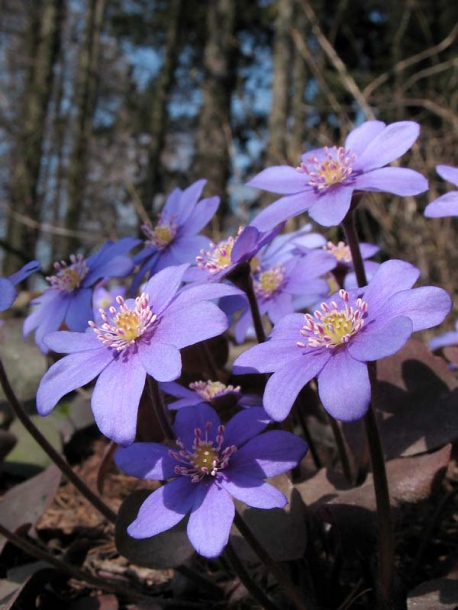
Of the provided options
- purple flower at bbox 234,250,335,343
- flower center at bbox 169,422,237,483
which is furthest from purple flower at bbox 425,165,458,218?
flower center at bbox 169,422,237,483

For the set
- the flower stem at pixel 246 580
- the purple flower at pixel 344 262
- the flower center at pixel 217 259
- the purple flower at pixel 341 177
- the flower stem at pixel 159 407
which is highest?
the purple flower at pixel 341 177

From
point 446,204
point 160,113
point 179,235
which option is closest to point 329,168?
point 446,204

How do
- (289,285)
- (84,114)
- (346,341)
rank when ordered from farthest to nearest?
(84,114)
(289,285)
(346,341)

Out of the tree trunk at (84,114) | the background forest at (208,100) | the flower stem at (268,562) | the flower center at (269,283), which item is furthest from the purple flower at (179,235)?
the tree trunk at (84,114)

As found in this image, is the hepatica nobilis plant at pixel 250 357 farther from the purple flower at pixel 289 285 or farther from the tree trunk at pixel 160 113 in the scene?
the tree trunk at pixel 160 113

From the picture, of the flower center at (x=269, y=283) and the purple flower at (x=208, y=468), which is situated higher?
the flower center at (x=269, y=283)

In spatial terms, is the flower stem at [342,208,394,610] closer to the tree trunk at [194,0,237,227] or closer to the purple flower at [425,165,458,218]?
the purple flower at [425,165,458,218]

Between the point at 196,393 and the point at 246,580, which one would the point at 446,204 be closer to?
the point at 196,393
